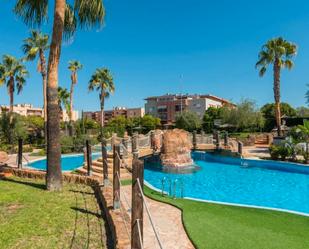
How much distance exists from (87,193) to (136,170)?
18.6 ft

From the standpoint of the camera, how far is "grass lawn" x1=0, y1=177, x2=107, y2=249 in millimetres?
5184

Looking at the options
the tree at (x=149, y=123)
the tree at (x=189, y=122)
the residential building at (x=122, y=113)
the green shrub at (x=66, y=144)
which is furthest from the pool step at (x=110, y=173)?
the residential building at (x=122, y=113)

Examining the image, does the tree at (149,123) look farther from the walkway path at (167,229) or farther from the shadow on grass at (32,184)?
the walkway path at (167,229)

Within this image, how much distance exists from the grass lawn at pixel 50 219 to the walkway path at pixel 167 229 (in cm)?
98

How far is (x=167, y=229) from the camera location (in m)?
6.08

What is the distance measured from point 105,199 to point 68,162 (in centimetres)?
1583

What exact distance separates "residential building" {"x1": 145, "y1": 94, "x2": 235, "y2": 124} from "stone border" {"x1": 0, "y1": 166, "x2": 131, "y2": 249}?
61.7 m

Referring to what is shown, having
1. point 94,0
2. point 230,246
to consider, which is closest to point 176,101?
point 94,0

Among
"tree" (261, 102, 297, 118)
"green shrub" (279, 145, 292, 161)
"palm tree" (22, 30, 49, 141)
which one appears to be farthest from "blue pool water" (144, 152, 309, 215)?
"tree" (261, 102, 297, 118)

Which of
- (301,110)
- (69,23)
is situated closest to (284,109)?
(301,110)

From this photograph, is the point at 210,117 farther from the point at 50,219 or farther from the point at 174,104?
the point at 50,219

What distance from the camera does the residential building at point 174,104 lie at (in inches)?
2985

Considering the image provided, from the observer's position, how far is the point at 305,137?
65.8ft

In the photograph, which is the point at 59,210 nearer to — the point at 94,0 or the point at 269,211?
the point at 269,211
